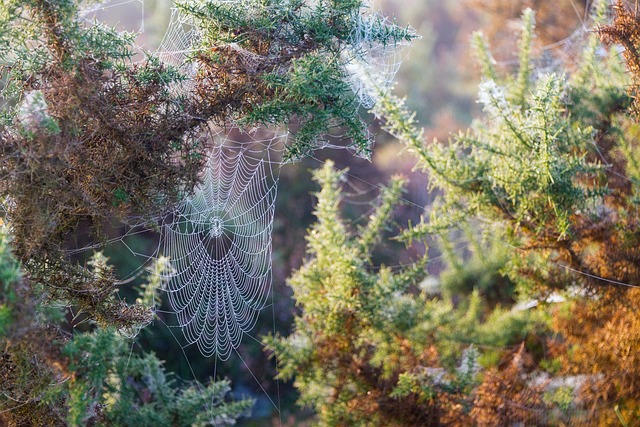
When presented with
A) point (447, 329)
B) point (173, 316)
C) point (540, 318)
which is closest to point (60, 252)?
point (447, 329)

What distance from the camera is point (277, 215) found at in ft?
22.9

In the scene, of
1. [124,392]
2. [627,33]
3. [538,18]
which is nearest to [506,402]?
[627,33]

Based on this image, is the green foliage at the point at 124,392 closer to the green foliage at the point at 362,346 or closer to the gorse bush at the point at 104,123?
the gorse bush at the point at 104,123

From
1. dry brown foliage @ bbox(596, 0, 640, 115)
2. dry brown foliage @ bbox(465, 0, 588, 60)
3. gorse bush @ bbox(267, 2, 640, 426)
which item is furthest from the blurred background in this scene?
dry brown foliage @ bbox(596, 0, 640, 115)

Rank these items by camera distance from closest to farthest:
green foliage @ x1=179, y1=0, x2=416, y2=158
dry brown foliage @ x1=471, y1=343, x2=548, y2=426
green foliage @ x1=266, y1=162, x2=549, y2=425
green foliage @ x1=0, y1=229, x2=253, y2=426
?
green foliage @ x1=0, y1=229, x2=253, y2=426
green foliage @ x1=179, y1=0, x2=416, y2=158
dry brown foliage @ x1=471, y1=343, x2=548, y2=426
green foliage @ x1=266, y1=162, x2=549, y2=425

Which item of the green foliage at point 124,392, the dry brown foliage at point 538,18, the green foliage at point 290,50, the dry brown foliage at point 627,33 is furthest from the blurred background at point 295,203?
the dry brown foliage at point 627,33

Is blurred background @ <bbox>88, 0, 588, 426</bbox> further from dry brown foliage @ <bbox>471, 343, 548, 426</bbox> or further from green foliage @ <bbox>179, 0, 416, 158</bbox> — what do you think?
green foliage @ <bbox>179, 0, 416, 158</bbox>

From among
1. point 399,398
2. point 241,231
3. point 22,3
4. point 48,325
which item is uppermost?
point 241,231

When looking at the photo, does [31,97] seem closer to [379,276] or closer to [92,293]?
[92,293]

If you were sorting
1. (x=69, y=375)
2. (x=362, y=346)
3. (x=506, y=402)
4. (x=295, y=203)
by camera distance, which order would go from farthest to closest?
(x=295, y=203) < (x=362, y=346) < (x=506, y=402) < (x=69, y=375)

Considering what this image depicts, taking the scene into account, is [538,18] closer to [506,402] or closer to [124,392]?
[506,402]

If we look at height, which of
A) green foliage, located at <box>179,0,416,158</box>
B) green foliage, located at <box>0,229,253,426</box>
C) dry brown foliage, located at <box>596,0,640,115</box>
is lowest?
green foliage, located at <box>0,229,253,426</box>

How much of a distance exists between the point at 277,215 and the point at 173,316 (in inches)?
71.1

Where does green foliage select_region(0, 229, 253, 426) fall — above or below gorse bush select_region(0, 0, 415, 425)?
below
